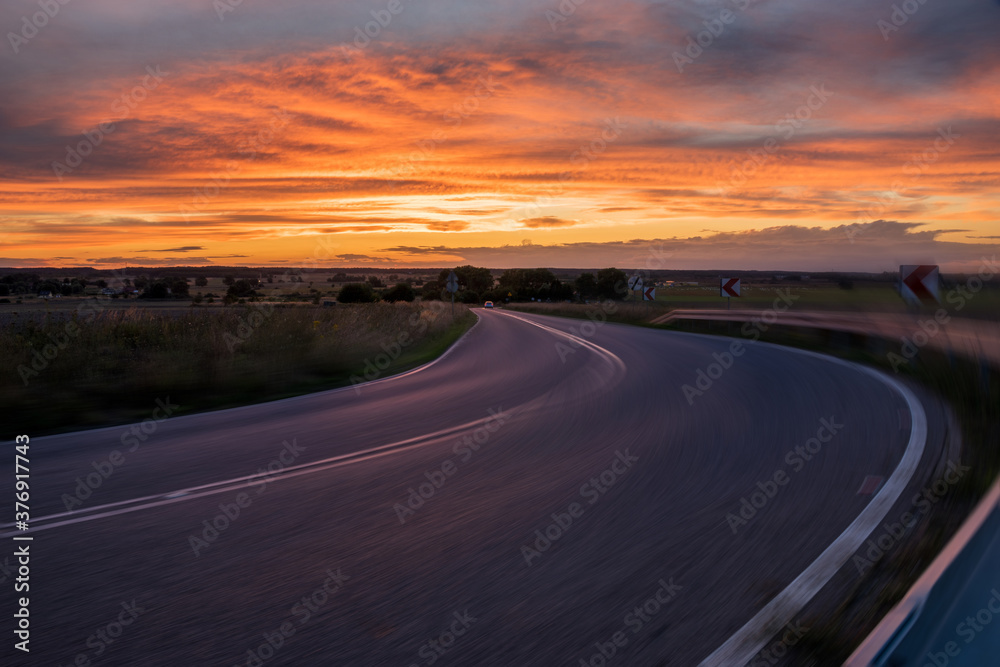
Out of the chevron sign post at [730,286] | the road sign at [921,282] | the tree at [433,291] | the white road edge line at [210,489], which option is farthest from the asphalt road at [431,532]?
the tree at [433,291]

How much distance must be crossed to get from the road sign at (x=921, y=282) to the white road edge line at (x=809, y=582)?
10091 millimetres

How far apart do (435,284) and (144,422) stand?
148m

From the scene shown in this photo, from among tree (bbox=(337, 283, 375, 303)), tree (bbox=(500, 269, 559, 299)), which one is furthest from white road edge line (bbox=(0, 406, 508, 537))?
tree (bbox=(500, 269, 559, 299))

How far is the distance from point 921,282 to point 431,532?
1496 cm

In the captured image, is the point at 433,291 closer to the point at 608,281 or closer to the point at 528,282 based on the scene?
the point at 528,282

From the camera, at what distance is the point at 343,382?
14.3 metres

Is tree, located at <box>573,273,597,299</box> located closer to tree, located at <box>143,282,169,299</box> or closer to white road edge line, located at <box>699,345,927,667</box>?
tree, located at <box>143,282,169,299</box>

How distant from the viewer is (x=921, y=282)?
15.5 meters

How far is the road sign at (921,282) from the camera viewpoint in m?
15.4

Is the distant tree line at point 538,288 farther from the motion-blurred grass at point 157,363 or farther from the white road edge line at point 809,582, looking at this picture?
the white road edge line at point 809,582

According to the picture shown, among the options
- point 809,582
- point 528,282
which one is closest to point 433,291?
point 528,282

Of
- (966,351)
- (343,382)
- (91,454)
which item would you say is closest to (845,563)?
(91,454)

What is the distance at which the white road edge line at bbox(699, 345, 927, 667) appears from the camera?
3.32 meters

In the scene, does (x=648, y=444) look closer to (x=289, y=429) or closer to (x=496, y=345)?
(x=289, y=429)
